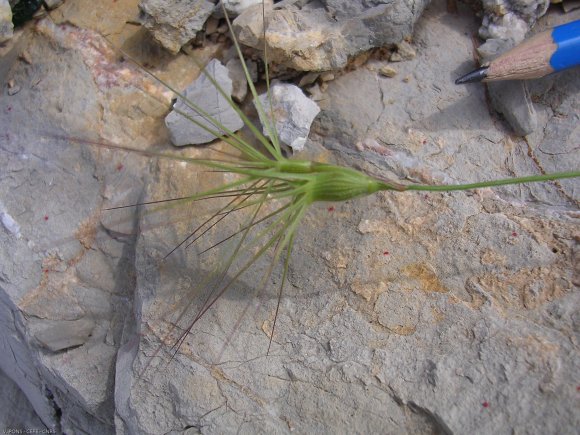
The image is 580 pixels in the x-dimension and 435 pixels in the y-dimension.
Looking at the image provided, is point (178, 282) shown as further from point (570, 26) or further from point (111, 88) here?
point (570, 26)

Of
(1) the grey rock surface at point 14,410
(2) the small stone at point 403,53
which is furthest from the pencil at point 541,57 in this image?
(1) the grey rock surface at point 14,410

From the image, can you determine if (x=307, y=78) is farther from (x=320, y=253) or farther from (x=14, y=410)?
(x=14, y=410)

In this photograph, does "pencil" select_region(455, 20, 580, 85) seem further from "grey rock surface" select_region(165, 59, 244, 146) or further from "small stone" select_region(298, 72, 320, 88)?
"grey rock surface" select_region(165, 59, 244, 146)

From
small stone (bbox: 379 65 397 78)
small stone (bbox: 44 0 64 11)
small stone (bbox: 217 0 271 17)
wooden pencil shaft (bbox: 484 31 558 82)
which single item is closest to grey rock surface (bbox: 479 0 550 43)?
wooden pencil shaft (bbox: 484 31 558 82)

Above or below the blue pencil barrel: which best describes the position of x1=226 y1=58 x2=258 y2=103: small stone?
below

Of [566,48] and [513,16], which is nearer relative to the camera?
[566,48]

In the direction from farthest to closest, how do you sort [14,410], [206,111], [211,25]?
1. [14,410]
2. [211,25]
3. [206,111]

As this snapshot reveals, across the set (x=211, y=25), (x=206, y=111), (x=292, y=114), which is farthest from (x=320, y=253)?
(x=211, y=25)
